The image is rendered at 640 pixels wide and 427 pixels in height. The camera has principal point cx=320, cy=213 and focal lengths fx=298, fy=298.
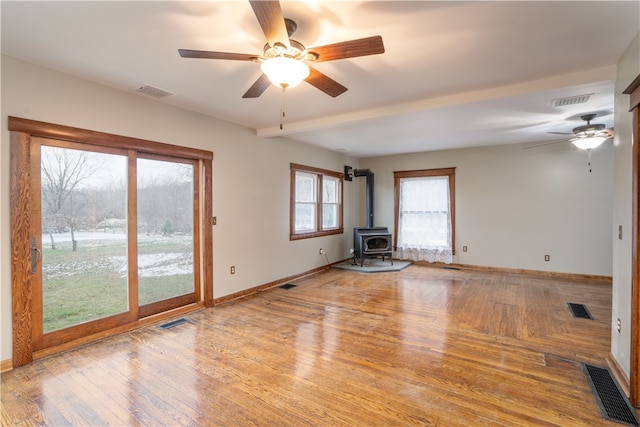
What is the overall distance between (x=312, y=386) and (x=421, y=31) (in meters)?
2.78

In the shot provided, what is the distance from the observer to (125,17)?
2021mm

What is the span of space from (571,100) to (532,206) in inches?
117

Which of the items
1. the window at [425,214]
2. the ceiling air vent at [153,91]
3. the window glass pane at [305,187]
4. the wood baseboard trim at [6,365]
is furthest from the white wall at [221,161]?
the window at [425,214]

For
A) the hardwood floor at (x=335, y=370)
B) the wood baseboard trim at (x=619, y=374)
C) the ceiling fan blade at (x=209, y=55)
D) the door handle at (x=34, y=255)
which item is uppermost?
the ceiling fan blade at (x=209, y=55)

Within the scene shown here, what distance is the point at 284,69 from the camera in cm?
200

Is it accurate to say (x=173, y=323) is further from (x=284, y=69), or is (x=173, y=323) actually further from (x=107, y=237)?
(x=284, y=69)

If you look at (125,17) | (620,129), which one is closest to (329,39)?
(125,17)

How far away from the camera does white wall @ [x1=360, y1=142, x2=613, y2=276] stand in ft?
17.7

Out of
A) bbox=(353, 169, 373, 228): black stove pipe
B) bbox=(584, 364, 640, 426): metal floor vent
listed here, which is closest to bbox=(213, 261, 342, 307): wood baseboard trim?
bbox=(353, 169, 373, 228): black stove pipe

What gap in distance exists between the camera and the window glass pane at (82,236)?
9.25 feet

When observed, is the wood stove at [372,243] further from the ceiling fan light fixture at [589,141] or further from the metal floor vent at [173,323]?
the metal floor vent at [173,323]

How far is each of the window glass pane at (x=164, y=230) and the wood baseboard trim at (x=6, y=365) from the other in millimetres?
1143

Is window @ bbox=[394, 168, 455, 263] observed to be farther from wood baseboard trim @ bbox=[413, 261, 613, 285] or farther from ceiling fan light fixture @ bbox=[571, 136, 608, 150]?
ceiling fan light fixture @ bbox=[571, 136, 608, 150]

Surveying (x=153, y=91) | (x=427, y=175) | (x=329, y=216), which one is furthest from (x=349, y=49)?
(x=427, y=175)
